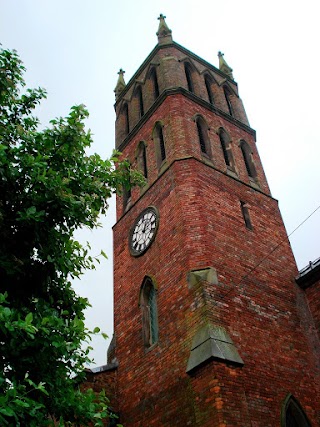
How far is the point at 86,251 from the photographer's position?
6.54 metres

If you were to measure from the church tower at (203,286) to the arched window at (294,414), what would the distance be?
0.03 m

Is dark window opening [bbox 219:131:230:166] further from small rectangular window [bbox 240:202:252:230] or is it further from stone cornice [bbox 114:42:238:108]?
stone cornice [bbox 114:42:238:108]

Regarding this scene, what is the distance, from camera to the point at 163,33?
20812 mm

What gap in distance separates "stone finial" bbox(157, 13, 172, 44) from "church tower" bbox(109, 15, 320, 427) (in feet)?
8.05

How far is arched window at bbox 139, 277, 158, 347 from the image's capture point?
40.2 ft

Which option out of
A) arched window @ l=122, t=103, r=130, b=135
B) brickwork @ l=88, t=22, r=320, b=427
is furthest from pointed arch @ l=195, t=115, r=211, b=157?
arched window @ l=122, t=103, r=130, b=135

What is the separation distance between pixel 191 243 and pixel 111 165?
544 centimetres

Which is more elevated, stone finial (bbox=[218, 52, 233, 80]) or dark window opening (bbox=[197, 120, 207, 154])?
stone finial (bbox=[218, 52, 233, 80])

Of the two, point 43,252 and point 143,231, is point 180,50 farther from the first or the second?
point 43,252

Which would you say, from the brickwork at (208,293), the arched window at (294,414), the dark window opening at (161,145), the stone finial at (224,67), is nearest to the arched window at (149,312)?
the brickwork at (208,293)

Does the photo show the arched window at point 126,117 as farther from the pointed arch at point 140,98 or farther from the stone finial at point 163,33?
the stone finial at point 163,33

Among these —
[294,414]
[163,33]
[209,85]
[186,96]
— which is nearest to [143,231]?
[186,96]

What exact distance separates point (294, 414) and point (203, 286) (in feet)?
11.2

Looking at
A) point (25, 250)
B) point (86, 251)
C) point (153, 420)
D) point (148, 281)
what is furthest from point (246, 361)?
point (25, 250)
